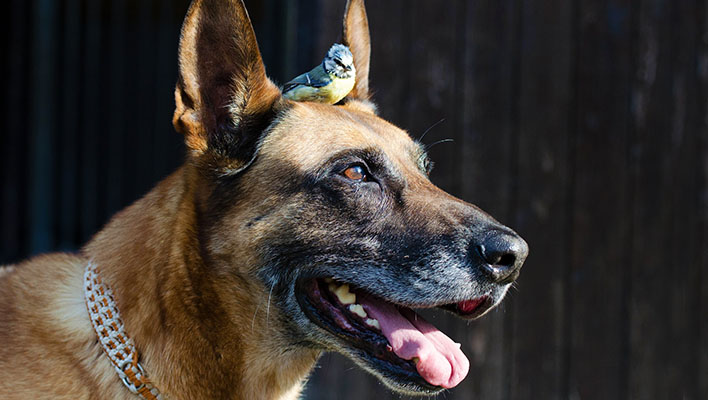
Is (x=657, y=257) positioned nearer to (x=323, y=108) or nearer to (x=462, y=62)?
(x=462, y=62)

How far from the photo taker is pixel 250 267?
2164mm

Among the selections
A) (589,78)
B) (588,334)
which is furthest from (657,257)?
(589,78)

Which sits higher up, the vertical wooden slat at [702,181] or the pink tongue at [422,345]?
the pink tongue at [422,345]

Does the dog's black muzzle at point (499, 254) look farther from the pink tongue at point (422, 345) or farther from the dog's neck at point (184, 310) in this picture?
the dog's neck at point (184, 310)

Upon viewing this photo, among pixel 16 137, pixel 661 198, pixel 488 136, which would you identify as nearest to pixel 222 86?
pixel 488 136

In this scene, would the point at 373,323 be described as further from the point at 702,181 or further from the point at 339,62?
the point at 702,181

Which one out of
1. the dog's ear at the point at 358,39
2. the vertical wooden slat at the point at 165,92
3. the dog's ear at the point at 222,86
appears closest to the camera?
the dog's ear at the point at 222,86

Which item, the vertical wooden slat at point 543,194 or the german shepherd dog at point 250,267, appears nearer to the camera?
the german shepherd dog at point 250,267

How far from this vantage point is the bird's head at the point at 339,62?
8.42 feet

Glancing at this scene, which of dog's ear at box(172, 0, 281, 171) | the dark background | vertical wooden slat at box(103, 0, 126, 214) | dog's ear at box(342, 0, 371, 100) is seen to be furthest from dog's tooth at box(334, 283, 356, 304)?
vertical wooden slat at box(103, 0, 126, 214)

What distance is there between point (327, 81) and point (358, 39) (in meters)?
0.38

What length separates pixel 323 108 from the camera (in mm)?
2504

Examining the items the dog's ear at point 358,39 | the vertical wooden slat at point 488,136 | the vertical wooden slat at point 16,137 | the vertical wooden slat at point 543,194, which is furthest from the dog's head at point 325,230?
the vertical wooden slat at point 16,137

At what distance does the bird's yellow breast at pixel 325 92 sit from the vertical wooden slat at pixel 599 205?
2.50 meters
